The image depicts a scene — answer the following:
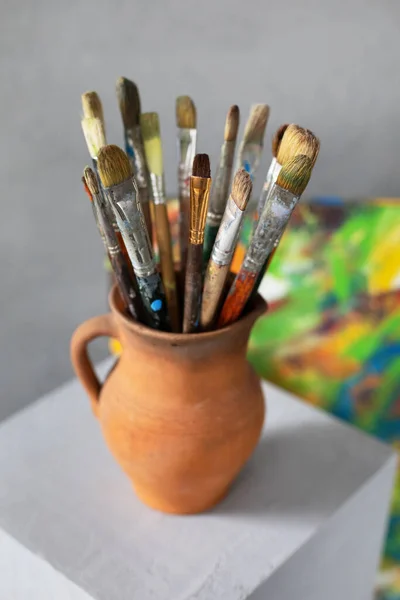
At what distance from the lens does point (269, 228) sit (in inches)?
18.6

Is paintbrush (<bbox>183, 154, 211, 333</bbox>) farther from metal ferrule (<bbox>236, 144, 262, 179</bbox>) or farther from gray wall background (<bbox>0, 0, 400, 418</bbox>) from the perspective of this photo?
gray wall background (<bbox>0, 0, 400, 418</bbox>)

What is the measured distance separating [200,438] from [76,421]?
→ 208mm

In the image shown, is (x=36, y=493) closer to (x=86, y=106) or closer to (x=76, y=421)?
(x=76, y=421)

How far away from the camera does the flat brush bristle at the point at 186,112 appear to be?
0.53m

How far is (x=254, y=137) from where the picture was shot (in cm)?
53

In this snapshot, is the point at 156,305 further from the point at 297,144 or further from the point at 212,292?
the point at 297,144

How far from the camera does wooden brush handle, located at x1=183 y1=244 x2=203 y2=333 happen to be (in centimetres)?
48

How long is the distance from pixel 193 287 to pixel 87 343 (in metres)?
0.13

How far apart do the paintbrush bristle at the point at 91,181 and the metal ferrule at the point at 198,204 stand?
0.07m

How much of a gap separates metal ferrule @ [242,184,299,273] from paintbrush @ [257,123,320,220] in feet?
0.09

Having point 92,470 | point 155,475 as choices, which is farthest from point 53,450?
point 155,475

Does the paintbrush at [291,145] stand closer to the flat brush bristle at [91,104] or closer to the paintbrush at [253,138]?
the paintbrush at [253,138]

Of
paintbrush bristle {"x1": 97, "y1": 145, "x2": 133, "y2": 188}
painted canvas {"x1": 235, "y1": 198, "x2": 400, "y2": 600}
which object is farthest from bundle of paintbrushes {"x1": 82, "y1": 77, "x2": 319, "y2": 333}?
painted canvas {"x1": 235, "y1": 198, "x2": 400, "y2": 600}

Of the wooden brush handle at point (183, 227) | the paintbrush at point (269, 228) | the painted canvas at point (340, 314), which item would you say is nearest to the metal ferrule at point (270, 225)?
A: the paintbrush at point (269, 228)
